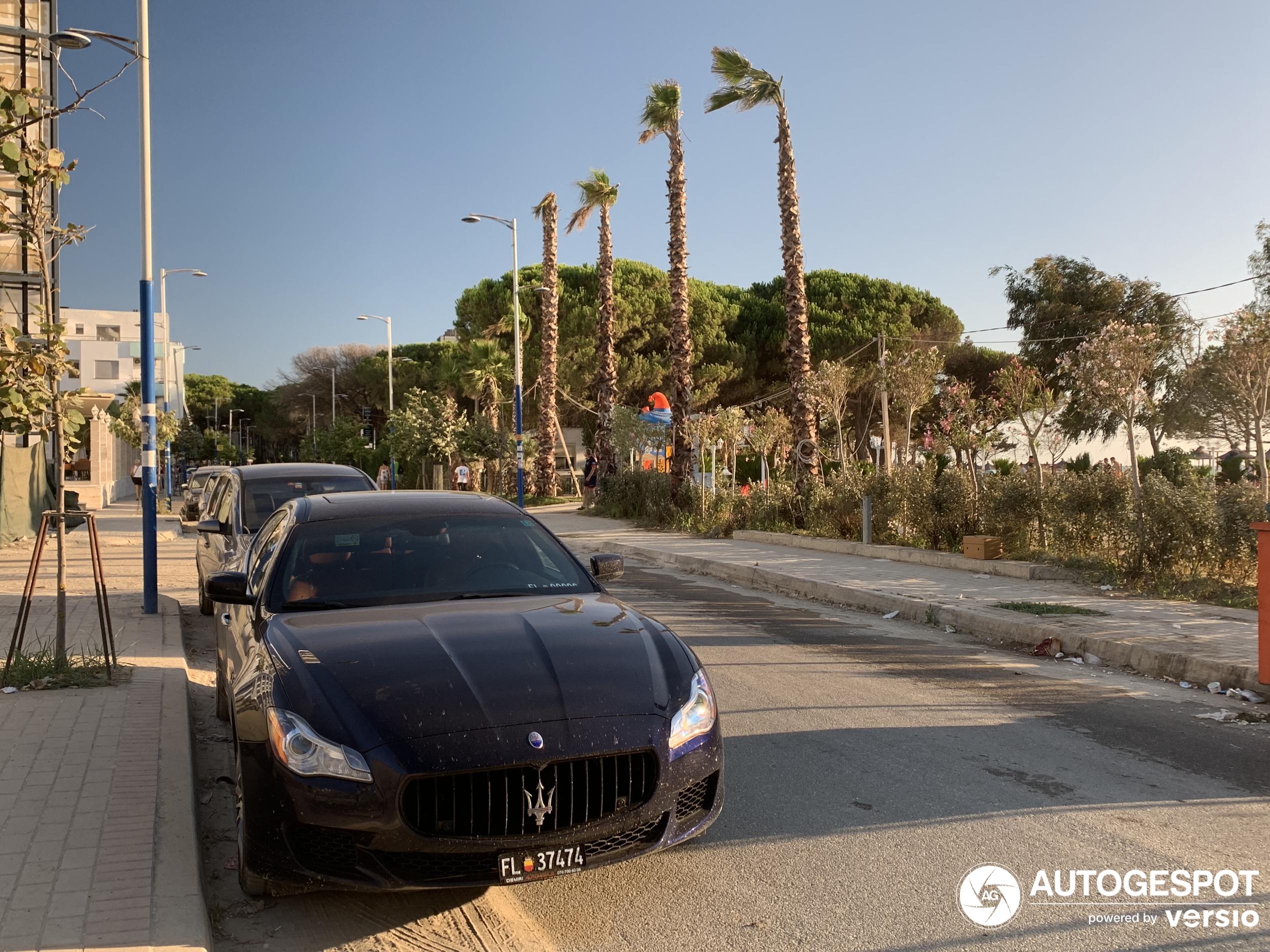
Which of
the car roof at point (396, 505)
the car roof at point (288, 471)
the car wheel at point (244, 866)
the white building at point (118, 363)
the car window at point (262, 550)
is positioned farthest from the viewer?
the white building at point (118, 363)

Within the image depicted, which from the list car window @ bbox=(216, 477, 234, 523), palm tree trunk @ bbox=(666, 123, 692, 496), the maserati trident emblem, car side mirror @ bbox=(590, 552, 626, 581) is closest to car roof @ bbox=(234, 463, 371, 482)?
car window @ bbox=(216, 477, 234, 523)

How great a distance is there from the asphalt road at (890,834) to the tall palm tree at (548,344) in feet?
96.2

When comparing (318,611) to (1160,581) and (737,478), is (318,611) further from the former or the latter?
(737,478)

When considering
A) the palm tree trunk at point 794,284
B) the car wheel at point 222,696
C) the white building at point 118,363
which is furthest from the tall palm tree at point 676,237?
the white building at point 118,363

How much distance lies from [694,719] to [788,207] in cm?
1926

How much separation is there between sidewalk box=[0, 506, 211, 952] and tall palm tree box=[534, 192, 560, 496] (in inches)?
1139

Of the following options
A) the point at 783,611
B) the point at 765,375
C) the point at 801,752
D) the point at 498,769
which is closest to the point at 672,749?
the point at 498,769

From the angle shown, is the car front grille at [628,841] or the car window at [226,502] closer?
the car front grille at [628,841]

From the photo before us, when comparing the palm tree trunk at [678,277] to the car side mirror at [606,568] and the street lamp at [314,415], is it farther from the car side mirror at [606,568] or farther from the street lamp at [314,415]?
the street lamp at [314,415]

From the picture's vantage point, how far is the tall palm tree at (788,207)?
2150cm

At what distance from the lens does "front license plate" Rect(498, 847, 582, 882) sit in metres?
3.36

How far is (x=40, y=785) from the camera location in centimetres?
484

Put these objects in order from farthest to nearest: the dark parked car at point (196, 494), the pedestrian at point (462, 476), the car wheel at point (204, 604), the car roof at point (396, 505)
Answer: the pedestrian at point (462, 476) < the dark parked car at point (196, 494) < the car wheel at point (204, 604) < the car roof at point (396, 505)

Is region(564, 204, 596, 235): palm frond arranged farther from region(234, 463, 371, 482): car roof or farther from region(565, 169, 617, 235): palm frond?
region(234, 463, 371, 482): car roof
